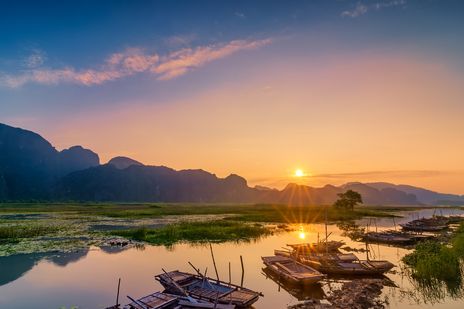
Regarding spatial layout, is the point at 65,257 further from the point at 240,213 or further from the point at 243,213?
the point at 240,213

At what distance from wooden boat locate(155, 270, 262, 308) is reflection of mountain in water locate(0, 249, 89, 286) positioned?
12.4m

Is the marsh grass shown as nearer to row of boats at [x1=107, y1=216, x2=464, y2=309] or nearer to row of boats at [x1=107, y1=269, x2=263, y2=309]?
row of boats at [x1=107, y1=216, x2=464, y2=309]

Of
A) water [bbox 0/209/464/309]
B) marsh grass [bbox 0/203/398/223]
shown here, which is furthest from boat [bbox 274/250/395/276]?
marsh grass [bbox 0/203/398/223]

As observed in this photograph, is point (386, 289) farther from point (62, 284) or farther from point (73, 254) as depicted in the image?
point (73, 254)

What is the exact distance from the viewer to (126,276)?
24578mm

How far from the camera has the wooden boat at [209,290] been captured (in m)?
16.4

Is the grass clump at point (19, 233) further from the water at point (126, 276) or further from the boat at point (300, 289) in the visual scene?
the boat at point (300, 289)

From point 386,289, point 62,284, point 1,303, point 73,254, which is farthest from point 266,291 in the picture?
point 73,254

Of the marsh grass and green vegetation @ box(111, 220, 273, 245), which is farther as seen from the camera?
the marsh grass

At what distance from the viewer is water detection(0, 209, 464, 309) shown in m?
19.2

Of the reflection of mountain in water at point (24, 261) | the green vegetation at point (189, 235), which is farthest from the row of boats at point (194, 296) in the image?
the green vegetation at point (189, 235)

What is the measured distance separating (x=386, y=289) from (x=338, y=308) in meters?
6.31

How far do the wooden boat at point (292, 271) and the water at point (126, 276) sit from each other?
80 centimetres

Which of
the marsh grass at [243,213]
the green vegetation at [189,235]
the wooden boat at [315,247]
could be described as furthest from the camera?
the marsh grass at [243,213]
